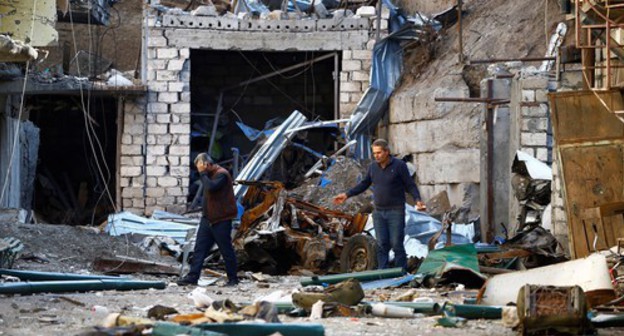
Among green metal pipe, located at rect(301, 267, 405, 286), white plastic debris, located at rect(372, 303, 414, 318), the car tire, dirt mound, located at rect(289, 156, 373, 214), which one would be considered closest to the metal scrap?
the car tire

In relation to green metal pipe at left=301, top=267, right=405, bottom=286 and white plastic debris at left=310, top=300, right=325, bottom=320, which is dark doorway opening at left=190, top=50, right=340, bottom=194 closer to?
green metal pipe at left=301, top=267, right=405, bottom=286

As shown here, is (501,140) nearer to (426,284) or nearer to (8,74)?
(426,284)

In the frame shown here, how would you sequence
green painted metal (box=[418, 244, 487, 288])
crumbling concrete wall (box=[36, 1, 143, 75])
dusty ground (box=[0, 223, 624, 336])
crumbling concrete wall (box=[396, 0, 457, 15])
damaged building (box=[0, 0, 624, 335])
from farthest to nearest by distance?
crumbling concrete wall (box=[36, 1, 143, 75]) < crumbling concrete wall (box=[396, 0, 457, 15]) < green painted metal (box=[418, 244, 487, 288]) < damaged building (box=[0, 0, 624, 335]) < dusty ground (box=[0, 223, 624, 336])

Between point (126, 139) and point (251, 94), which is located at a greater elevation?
point (251, 94)

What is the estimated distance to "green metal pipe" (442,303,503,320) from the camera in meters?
10.3

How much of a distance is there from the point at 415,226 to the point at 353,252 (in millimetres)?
3498

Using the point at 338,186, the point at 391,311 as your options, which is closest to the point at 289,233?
the point at 338,186

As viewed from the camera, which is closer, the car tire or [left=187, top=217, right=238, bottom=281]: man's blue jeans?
[left=187, top=217, right=238, bottom=281]: man's blue jeans

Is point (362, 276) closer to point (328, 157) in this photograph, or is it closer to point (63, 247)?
point (63, 247)

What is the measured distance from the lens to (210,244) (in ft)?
49.0

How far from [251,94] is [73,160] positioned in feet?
16.5

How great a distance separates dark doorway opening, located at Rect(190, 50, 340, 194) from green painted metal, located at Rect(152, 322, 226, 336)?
2066 centimetres

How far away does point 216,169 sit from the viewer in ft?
49.2

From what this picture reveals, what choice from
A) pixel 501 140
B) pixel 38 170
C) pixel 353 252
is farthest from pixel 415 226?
pixel 38 170
